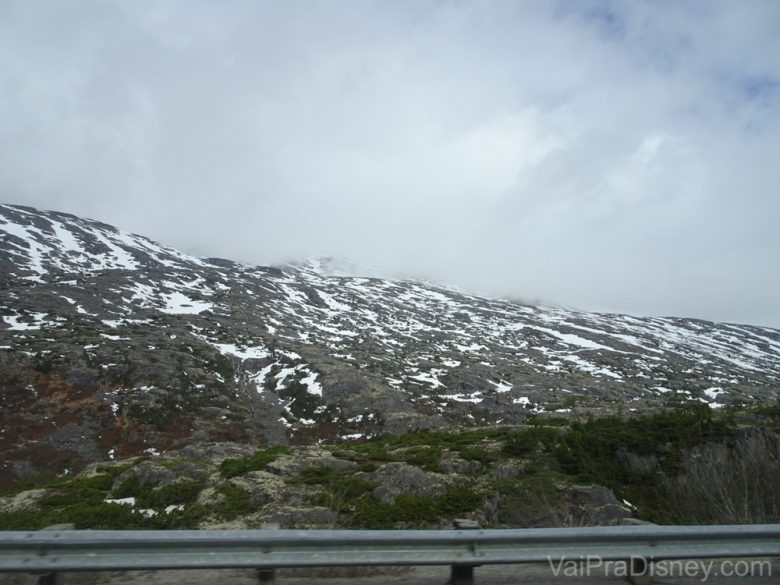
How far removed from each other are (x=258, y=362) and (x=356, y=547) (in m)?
66.7

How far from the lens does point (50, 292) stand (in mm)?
87188

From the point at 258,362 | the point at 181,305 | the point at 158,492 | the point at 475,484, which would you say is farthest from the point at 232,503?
the point at 181,305

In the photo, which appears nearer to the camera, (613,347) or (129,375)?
(129,375)

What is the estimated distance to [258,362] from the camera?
6800 cm

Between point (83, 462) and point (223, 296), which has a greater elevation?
point (223, 296)

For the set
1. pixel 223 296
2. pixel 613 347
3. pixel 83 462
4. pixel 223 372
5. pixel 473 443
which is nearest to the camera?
pixel 473 443

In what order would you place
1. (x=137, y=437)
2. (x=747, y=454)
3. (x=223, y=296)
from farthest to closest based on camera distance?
(x=223, y=296), (x=137, y=437), (x=747, y=454)

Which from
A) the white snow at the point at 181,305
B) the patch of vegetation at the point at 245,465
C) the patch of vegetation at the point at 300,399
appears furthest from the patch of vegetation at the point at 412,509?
the white snow at the point at 181,305

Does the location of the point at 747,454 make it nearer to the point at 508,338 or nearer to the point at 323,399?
the point at 323,399

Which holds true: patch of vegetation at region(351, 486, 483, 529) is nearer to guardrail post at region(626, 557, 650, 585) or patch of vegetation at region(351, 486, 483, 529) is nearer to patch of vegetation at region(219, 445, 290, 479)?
patch of vegetation at region(219, 445, 290, 479)

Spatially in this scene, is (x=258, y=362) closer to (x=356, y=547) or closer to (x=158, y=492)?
(x=158, y=492)

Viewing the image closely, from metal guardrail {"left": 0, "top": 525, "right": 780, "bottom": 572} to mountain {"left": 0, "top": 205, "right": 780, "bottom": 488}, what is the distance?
96.3 feet

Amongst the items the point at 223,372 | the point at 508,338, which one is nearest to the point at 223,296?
the point at 223,372

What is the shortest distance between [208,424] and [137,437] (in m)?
6.52
